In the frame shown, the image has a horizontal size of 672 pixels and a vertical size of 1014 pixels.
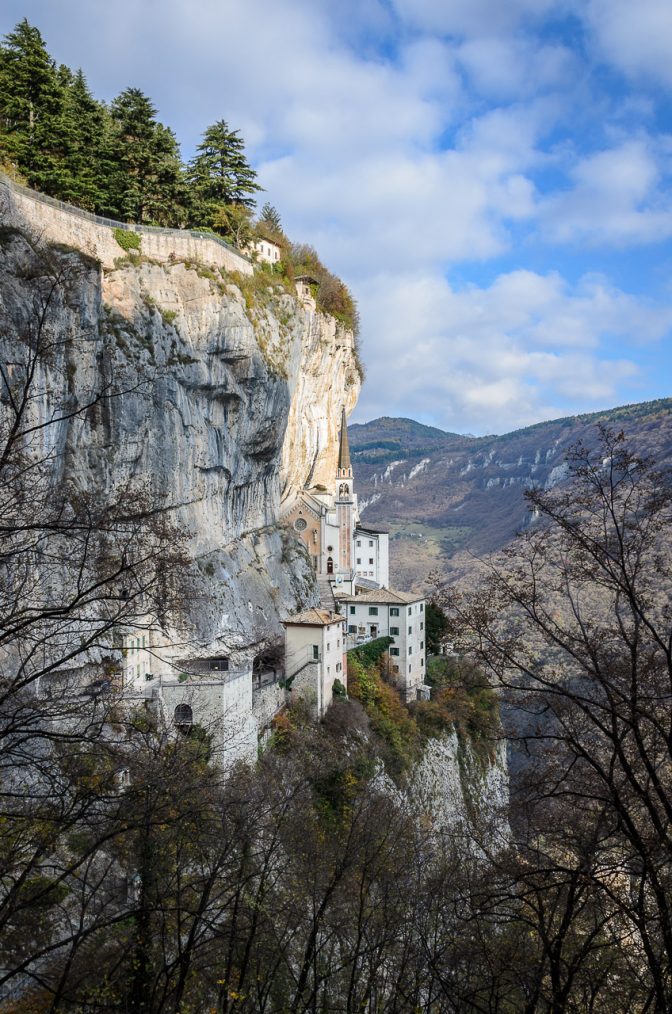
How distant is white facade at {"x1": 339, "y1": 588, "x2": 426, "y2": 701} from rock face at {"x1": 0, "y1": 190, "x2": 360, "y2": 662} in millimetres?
3582

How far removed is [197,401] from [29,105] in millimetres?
12671

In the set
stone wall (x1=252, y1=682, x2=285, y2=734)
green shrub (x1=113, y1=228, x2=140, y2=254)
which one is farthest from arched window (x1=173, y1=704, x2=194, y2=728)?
green shrub (x1=113, y1=228, x2=140, y2=254)

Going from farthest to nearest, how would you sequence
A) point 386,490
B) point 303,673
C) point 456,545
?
1. point 386,490
2. point 456,545
3. point 303,673

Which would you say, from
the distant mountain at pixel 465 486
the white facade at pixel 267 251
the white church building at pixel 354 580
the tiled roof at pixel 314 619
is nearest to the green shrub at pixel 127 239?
the white facade at pixel 267 251

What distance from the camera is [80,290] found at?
24672 millimetres

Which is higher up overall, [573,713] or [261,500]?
[261,500]

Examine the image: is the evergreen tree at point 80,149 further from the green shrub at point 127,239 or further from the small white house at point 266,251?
the small white house at point 266,251

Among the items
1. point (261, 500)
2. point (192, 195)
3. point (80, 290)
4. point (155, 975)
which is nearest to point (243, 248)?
point (192, 195)

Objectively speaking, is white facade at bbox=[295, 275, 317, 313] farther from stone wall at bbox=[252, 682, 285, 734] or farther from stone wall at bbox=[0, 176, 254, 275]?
stone wall at bbox=[252, 682, 285, 734]

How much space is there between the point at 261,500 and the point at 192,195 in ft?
51.8

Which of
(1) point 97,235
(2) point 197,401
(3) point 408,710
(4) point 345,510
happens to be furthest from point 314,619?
(4) point 345,510

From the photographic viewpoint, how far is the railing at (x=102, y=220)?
24763mm

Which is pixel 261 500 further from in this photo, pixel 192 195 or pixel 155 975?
pixel 155 975

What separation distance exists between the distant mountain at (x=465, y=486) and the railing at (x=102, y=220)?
237ft
